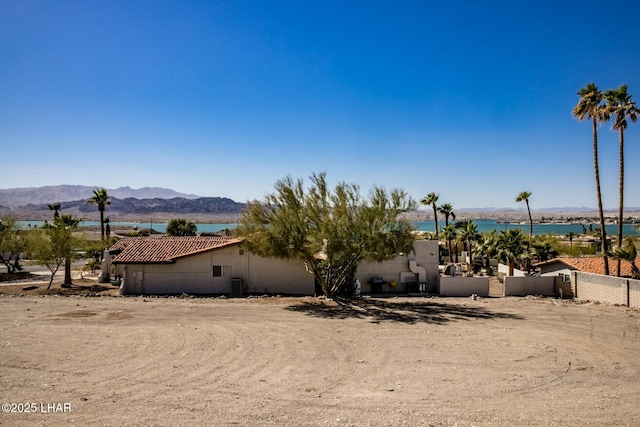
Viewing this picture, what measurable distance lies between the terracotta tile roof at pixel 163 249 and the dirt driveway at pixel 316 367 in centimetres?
679

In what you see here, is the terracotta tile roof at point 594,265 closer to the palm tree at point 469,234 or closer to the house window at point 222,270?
the palm tree at point 469,234

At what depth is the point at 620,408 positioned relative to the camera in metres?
10.9

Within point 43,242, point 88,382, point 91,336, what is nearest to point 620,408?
point 88,382

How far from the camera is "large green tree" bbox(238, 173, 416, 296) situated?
25.4 metres

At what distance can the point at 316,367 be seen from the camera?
1396 cm

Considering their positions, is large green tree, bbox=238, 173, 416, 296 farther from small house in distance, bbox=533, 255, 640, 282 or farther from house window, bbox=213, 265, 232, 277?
small house in distance, bbox=533, 255, 640, 282

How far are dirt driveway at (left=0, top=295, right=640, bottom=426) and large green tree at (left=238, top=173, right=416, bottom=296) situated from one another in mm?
3709

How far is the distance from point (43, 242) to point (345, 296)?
73.2 feet

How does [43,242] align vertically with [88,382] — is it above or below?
above

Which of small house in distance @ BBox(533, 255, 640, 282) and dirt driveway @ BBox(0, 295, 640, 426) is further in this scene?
small house in distance @ BBox(533, 255, 640, 282)

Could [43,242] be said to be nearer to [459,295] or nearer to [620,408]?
[459,295]

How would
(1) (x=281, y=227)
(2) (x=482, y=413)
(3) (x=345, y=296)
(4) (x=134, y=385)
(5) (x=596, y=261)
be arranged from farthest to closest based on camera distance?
1. (5) (x=596, y=261)
2. (3) (x=345, y=296)
3. (1) (x=281, y=227)
4. (4) (x=134, y=385)
5. (2) (x=482, y=413)

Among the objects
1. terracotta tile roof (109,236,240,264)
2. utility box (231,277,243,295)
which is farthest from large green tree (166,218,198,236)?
utility box (231,277,243,295)

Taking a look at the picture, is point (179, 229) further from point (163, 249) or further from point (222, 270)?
point (222, 270)
